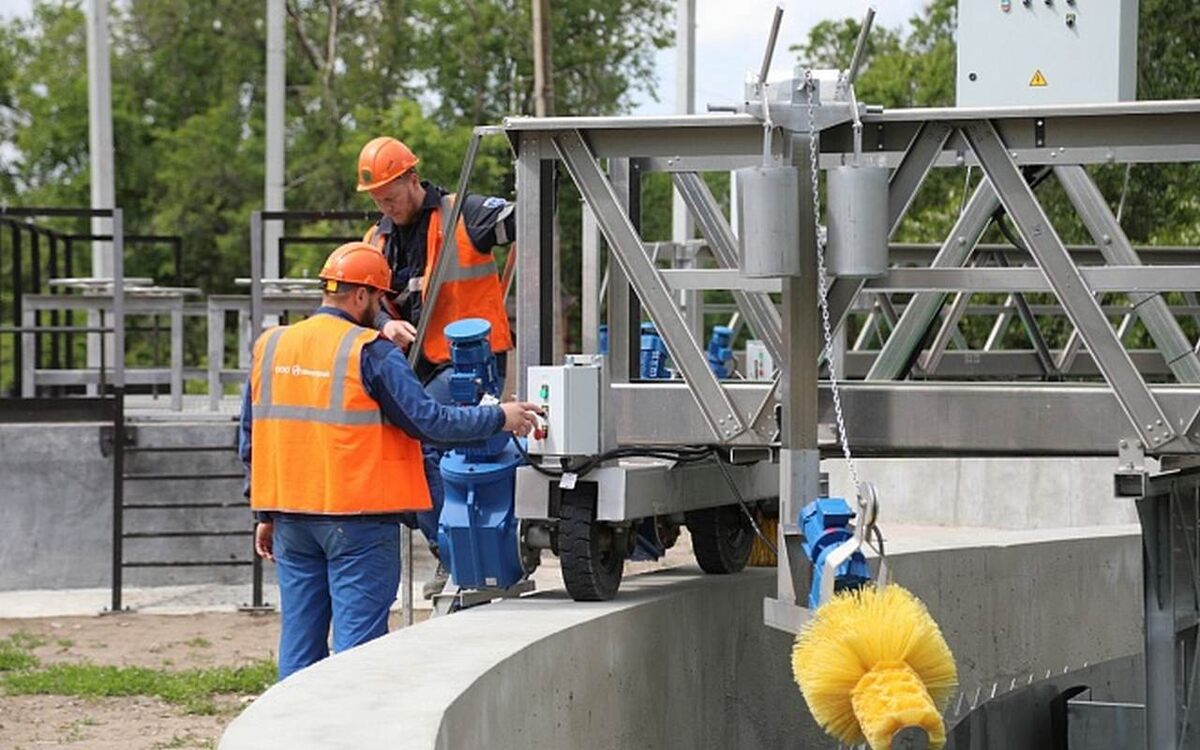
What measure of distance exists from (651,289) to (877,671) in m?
2.08

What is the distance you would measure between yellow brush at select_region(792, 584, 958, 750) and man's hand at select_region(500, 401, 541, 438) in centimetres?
169

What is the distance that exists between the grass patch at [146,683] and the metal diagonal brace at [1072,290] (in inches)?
184

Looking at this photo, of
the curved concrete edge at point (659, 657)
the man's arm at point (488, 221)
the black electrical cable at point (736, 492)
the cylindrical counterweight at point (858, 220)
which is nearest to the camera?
the curved concrete edge at point (659, 657)

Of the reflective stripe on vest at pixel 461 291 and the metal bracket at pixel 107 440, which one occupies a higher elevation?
the reflective stripe on vest at pixel 461 291

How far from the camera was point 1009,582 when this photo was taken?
35.4 ft

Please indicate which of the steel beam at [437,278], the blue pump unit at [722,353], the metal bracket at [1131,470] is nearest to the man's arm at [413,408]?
the steel beam at [437,278]

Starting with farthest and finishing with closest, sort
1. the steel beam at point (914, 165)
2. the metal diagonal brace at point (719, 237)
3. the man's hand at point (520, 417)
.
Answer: the metal diagonal brace at point (719, 237), the man's hand at point (520, 417), the steel beam at point (914, 165)

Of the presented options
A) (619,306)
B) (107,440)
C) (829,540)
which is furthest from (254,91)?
(829,540)

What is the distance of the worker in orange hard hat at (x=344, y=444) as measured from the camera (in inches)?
297

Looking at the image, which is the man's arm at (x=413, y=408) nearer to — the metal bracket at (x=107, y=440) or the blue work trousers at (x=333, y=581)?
the blue work trousers at (x=333, y=581)

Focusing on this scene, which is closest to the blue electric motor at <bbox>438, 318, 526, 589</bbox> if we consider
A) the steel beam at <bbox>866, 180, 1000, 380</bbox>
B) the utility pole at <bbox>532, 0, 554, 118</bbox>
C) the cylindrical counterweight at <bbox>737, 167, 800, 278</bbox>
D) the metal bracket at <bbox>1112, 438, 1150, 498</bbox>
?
the cylindrical counterweight at <bbox>737, 167, 800, 278</bbox>

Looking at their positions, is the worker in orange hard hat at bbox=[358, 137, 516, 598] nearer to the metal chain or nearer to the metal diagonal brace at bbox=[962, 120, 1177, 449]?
the metal chain

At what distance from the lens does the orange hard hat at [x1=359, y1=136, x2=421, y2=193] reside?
845cm

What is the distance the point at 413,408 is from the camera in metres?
7.46
